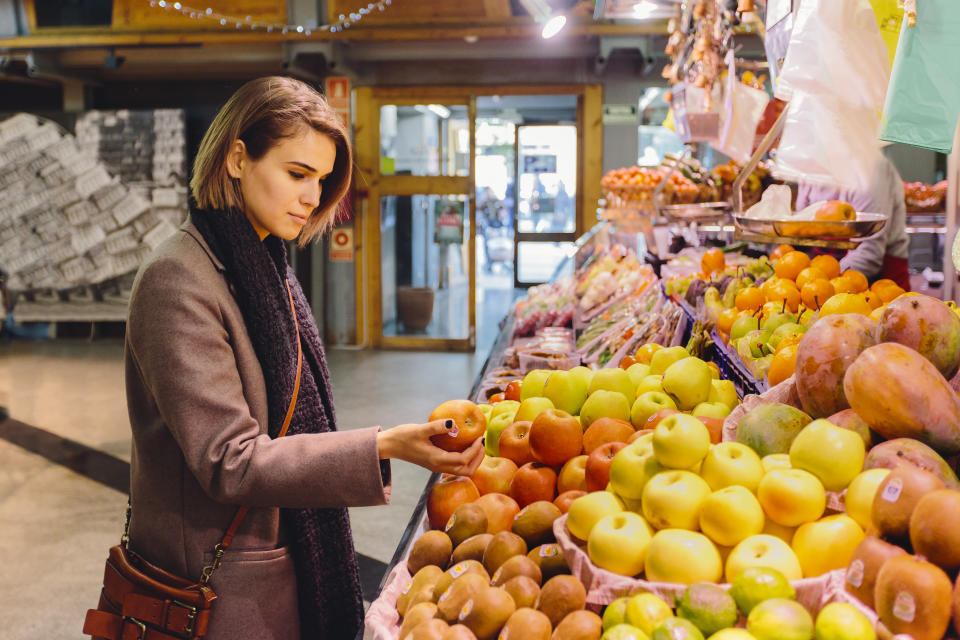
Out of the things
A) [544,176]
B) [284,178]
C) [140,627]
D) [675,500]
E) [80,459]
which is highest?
[544,176]

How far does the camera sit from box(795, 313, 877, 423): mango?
1.52 meters

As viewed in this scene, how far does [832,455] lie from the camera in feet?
4.28

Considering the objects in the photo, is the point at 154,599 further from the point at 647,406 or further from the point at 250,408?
the point at 647,406

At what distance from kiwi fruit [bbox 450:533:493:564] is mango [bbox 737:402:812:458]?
1.68 feet

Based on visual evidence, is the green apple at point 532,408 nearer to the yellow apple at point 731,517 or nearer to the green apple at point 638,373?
the green apple at point 638,373

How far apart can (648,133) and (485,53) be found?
4.91m

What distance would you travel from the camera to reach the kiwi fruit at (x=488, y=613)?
1276 mm

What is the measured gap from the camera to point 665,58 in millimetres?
8375

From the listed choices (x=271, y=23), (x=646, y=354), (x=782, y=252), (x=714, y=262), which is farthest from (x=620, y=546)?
(x=271, y=23)

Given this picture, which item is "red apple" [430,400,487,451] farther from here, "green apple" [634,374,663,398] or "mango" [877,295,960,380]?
"mango" [877,295,960,380]

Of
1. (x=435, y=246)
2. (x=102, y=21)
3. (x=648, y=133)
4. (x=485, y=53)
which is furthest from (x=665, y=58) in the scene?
(x=102, y=21)

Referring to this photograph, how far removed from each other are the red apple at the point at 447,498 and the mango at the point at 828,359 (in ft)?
2.24

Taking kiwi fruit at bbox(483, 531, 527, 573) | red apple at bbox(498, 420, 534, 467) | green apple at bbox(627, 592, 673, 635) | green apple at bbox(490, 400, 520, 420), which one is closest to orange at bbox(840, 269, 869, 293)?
green apple at bbox(490, 400, 520, 420)

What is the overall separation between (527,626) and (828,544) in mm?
A: 459
